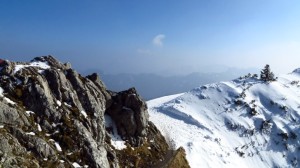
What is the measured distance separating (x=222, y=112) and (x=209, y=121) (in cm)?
554

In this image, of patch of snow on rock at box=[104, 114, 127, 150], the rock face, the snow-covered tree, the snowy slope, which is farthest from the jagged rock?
the snow-covered tree

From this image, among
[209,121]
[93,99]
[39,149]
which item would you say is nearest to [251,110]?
[209,121]

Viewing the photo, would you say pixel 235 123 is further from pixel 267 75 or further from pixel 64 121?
pixel 64 121

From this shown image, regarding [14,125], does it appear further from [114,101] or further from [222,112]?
[222,112]

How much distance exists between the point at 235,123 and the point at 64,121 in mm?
45449

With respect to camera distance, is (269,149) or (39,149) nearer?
(39,149)

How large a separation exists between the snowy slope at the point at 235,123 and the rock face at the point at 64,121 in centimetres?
1029

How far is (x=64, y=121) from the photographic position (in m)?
40.7

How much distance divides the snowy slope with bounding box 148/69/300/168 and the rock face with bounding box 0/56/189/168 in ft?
33.7

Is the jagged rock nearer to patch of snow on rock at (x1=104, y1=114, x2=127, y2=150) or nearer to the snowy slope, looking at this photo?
patch of snow on rock at (x1=104, y1=114, x2=127, y2=150)

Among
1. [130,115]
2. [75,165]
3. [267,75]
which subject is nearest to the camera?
[75,165]

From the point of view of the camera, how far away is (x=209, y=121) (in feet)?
247

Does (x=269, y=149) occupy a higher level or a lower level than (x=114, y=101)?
lower

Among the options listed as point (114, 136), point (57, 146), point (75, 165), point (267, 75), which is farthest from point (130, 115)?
point (267, 75)
